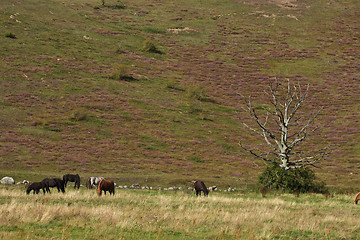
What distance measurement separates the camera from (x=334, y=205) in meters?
23.3

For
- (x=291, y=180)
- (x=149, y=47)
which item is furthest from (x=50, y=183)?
(x=149, y=47)

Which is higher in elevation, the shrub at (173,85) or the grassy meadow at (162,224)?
the shrub at (173,85)

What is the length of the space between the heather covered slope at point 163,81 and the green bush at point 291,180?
928cm

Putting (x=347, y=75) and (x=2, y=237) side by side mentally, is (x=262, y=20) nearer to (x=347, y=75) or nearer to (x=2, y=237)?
(x=347, y=75)

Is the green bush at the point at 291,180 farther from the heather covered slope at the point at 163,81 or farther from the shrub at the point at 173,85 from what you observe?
the shrub at the point at 173,85

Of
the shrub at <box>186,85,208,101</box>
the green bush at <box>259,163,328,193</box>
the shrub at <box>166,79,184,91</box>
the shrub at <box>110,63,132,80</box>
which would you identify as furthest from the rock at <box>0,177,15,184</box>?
the shrub at <box>166,79,184,91</box>

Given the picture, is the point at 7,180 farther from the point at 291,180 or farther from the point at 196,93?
the point at 196,93

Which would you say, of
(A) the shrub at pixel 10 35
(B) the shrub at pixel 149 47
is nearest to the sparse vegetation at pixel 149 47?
(B) the shrub at pixel 149 47

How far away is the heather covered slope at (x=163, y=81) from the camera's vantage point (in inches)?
2050

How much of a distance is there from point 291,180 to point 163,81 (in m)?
61.8

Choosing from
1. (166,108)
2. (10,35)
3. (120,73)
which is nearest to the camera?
(166,108)

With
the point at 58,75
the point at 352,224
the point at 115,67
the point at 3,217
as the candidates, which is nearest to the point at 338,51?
the point at 115,67

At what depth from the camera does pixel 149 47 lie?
109 metres

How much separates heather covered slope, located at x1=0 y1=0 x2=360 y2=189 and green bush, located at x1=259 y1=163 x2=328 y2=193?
365 inches
